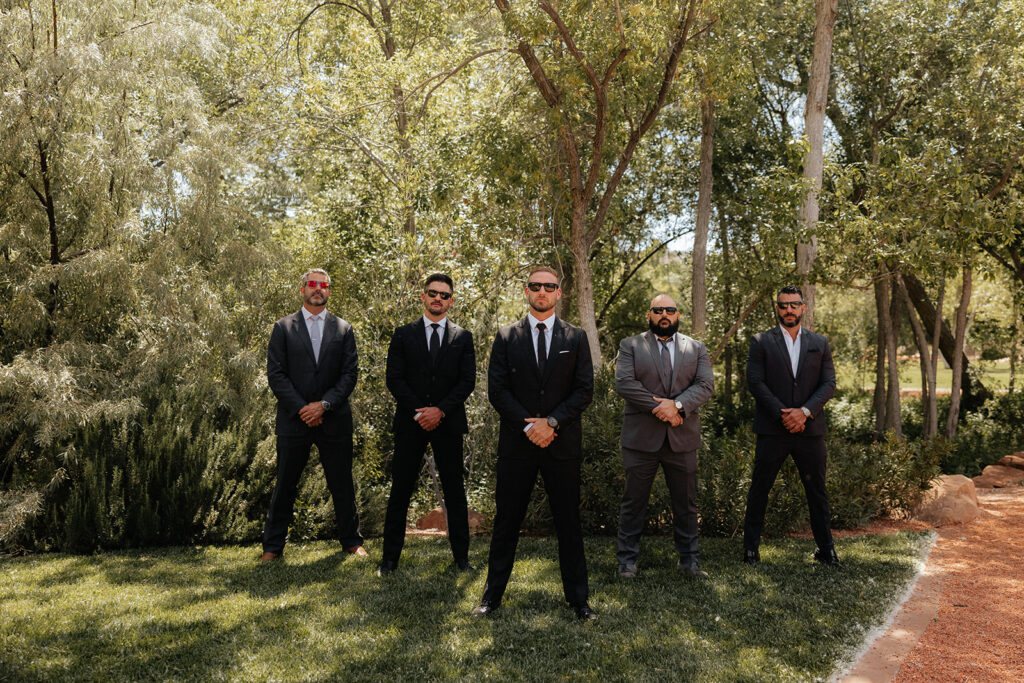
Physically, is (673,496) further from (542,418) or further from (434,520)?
(434,520)

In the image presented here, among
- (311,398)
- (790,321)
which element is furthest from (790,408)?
(311,398)

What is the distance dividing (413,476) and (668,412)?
1.94 m

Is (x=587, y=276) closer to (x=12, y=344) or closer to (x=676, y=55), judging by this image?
(x=676, y=55)

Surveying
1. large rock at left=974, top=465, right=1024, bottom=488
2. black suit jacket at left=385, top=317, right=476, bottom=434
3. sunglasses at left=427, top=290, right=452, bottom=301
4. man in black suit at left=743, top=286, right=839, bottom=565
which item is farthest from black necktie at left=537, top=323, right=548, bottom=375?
large rock at left=974, top=465, right=1024, bottom=488

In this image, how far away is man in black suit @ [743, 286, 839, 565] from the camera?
6.10 meters

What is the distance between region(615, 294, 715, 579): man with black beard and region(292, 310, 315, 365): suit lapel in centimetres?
→ 243

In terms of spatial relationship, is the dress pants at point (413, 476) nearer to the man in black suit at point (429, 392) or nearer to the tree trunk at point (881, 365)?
the man in black suit at point (429, 392)

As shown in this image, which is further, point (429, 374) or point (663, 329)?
point (663, 329)

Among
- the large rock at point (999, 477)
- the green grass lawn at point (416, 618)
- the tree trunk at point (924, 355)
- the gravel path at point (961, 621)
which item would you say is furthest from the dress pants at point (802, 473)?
the tree trunk at point (924, 355)

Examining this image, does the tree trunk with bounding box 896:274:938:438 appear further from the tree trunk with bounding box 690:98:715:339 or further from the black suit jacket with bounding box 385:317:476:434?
the black suit jacket with bounding box 385:317:476:434

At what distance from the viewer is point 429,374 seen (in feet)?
19.0

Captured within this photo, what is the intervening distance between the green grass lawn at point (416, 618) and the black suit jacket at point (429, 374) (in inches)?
45.4

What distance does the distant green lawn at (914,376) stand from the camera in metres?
27.9

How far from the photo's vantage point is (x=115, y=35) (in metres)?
7.76
